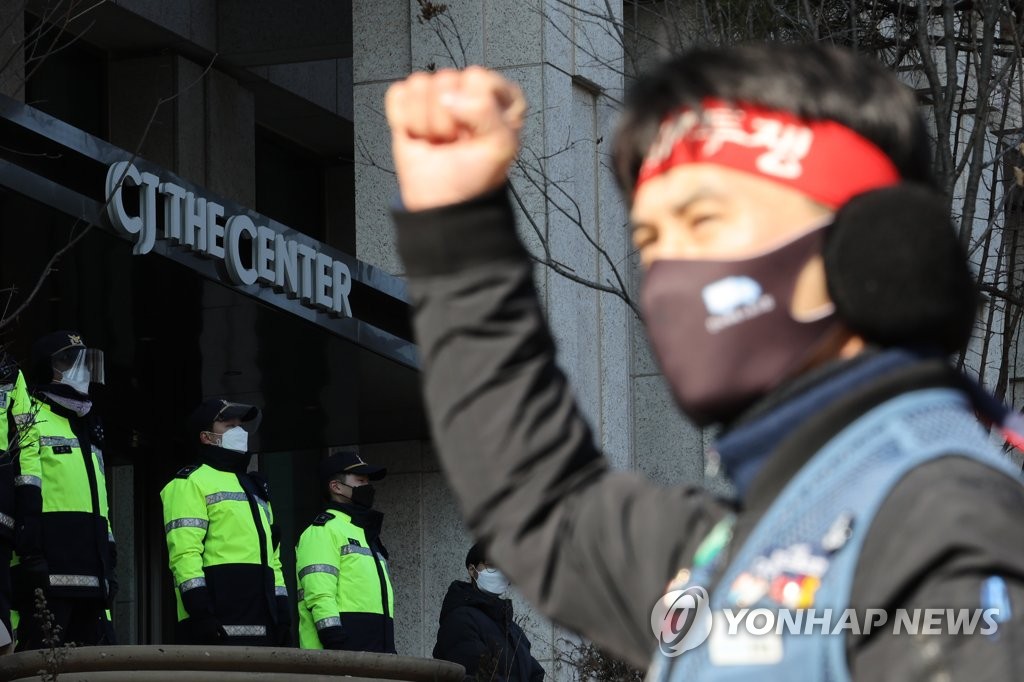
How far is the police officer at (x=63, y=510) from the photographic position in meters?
8.53

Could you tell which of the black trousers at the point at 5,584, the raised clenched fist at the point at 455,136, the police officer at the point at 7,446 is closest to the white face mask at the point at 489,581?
the police officer at the point at 7,446

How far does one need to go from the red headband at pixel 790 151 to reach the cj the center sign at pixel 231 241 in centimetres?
854

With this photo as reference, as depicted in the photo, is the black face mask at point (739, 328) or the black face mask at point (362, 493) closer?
the black face mask at point (739, 328)

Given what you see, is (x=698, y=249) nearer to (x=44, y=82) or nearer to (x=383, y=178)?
(x=383, y=178)

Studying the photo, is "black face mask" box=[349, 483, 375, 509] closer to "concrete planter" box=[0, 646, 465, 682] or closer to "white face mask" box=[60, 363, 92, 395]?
"white face mask" box=[60, 363, 92, 395]

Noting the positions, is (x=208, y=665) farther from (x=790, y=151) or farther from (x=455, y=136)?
(x=790, y=151)

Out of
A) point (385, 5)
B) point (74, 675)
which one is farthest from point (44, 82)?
point (74, 675)

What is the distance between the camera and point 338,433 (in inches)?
639

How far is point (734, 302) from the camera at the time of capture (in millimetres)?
1632

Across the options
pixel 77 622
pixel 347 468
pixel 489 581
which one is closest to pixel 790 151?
pixel 77 622

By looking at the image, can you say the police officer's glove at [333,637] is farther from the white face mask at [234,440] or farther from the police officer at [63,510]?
the police officer at [63,510]

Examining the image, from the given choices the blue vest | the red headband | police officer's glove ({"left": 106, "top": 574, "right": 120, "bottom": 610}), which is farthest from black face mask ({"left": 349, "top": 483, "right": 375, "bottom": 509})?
the blue vest

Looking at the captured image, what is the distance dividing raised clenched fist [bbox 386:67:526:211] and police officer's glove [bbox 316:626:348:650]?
9271 millimetres

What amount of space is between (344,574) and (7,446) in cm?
363
